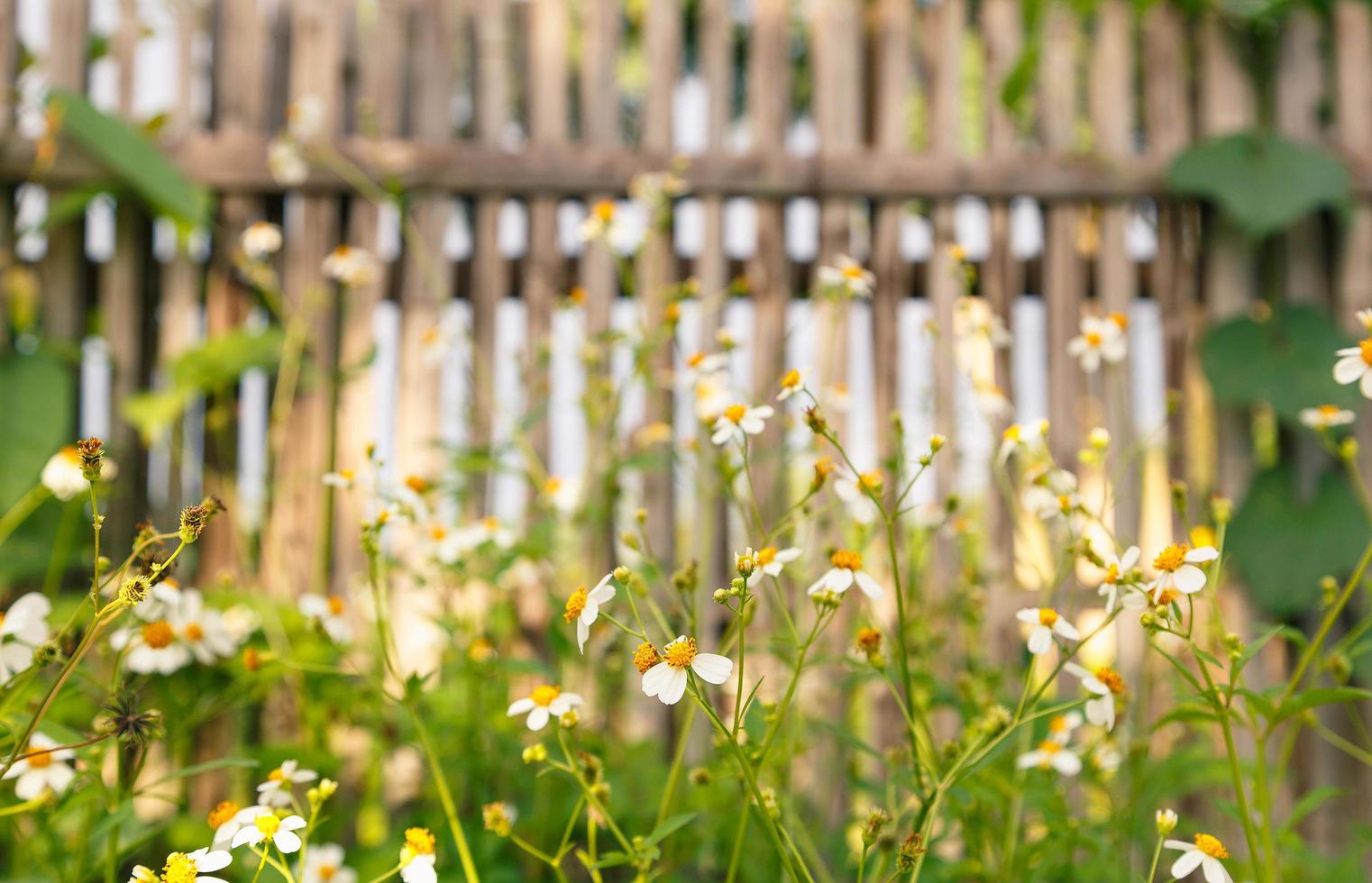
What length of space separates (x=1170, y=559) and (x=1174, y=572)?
0.01m

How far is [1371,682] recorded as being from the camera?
6.33ft

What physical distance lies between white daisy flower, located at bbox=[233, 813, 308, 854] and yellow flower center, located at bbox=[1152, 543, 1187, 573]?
0.68 m

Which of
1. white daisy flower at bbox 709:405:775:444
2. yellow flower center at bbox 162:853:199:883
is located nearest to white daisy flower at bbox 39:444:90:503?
yellow flower center at bbox 162:853:199:883

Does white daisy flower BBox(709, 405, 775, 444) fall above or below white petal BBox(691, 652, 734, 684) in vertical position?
above

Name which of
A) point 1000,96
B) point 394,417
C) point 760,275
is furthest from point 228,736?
point 1000,96

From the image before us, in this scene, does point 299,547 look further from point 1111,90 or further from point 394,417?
point 1111,90

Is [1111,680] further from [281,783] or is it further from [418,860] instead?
[281,783]

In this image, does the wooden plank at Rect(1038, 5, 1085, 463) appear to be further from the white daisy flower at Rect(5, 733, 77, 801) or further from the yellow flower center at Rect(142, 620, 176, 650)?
the white daisy flower at Rect(5, 733, 77, 801)

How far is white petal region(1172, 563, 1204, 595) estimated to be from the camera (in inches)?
31.2

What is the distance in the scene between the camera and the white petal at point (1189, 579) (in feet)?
2.60

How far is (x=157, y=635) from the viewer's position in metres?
1.07

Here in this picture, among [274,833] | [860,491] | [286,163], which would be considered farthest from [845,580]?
[286,163]

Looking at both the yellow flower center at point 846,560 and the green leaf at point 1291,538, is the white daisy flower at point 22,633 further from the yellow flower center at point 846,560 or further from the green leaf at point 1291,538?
the green leaf at point 1291,538

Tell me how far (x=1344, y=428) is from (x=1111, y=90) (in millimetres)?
871
